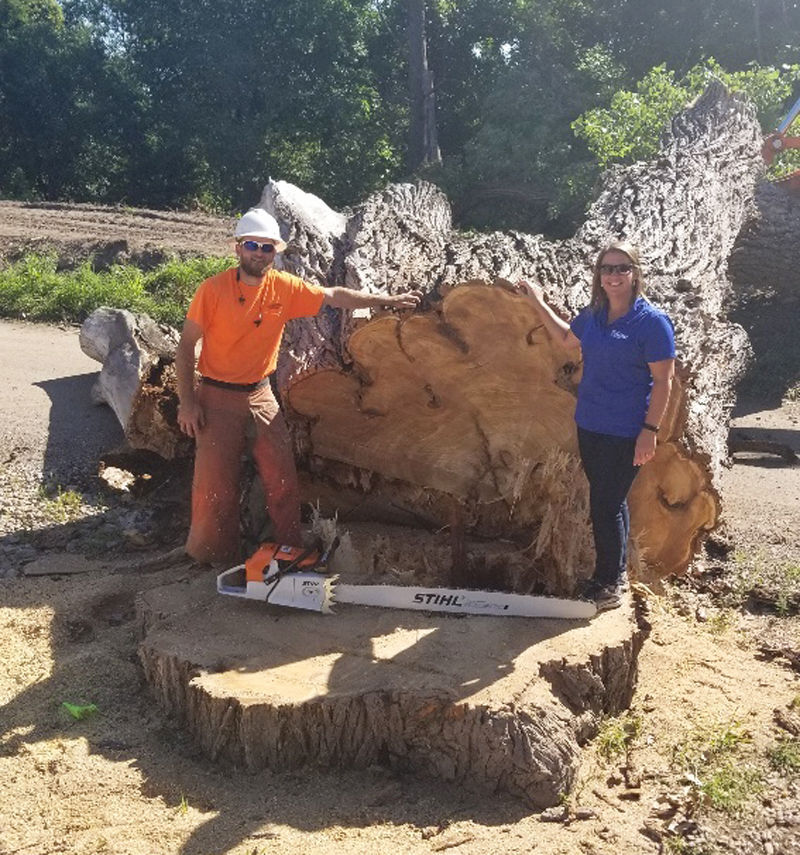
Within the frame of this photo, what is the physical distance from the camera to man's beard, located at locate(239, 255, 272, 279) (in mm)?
4242

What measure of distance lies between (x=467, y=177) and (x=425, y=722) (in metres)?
13.4

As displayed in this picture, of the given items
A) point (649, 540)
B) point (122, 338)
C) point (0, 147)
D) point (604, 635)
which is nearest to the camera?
point (604, 635)

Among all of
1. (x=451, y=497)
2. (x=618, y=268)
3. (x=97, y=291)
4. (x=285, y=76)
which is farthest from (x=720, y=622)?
(x=285, y=76)

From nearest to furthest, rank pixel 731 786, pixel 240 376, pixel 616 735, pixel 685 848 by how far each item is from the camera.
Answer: pixel 685 848, pixel 731 786, pixel 616 735, pixel 240 376

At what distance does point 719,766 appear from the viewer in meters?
3.43

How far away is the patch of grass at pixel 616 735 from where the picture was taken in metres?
3.56

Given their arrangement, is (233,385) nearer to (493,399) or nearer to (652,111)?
(493,399)

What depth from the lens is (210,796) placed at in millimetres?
3307

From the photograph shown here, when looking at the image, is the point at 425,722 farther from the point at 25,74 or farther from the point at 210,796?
the point at 25,74

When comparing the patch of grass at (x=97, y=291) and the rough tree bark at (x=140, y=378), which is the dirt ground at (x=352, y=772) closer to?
the rough tree bark at (x=140, y=378)

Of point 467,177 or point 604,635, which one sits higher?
point 467,177

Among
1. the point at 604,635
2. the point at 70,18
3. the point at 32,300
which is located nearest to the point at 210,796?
the point at 604,635

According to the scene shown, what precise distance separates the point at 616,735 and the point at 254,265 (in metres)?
2.36

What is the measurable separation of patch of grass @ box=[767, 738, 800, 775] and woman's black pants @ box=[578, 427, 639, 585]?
85 centimetres
